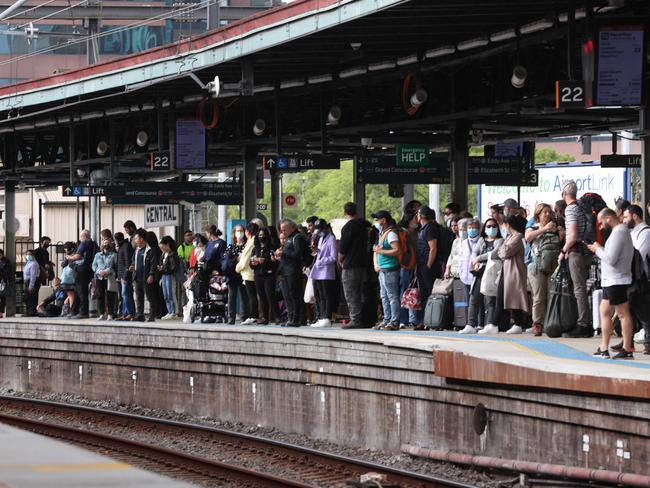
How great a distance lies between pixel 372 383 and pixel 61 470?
458 inches

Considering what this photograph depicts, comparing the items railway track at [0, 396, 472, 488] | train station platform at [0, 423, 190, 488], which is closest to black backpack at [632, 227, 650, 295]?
railway track at [0, 396, 472, 488]

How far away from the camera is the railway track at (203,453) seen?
15.3m

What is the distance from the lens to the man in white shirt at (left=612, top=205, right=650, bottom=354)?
14.7 metres

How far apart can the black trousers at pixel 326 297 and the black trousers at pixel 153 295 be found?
5047 millimetres

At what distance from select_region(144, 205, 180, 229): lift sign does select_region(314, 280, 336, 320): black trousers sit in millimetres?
8552

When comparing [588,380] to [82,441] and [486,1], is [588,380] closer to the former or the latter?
[486,1]

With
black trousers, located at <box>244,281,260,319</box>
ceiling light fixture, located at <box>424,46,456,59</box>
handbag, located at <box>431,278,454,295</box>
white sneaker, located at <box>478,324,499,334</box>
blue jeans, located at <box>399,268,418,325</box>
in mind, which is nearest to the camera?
white sneaker, located at <box>478,324,499,334</box>

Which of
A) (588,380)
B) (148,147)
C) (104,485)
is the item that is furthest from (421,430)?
(148,147)

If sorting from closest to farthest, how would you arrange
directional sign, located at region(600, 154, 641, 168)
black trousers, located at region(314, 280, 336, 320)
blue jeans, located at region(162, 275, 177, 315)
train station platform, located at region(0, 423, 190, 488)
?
train station platform, located at region(0, 423, 190, 488), black trousers, located at region(314, 280, 336, 320), blue jeans, located at region(162, 275, 177, 315), directional sign, located at region(600, 154, 641, 168)

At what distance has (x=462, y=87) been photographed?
22094 mm

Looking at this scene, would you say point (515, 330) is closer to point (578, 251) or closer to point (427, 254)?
point (427, 254)

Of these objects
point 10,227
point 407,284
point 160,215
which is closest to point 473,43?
point 407,284

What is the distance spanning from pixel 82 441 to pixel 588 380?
29.1ft

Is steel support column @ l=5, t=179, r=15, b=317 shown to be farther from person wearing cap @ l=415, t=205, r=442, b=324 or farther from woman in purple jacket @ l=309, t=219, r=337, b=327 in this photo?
person wearing cap @ l=415, t=205, r=442, b=324
